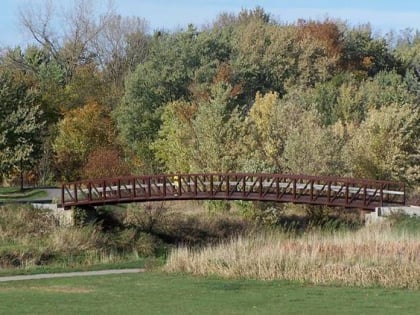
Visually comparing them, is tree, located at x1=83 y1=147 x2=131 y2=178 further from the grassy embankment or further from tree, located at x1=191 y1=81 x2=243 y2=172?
the grassy embankment

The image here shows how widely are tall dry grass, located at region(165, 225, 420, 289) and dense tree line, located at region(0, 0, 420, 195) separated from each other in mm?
23593

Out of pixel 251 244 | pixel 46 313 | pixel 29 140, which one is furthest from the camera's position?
pixel 29 140

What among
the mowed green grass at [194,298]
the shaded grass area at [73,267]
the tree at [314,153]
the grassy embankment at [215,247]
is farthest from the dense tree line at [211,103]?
the mowed green grass at [194,298]

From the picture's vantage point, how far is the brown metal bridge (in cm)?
4584

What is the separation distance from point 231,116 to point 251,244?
28.4m

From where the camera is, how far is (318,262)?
26359 millimetres

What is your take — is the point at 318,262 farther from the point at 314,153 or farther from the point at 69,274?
the point at 314,153

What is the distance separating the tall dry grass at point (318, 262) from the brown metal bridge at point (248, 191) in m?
14.9

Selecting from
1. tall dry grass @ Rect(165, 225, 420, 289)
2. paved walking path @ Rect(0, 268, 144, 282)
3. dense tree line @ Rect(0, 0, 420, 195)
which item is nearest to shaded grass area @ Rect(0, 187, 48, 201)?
dense tree line @ Rect(0, 0, 420, 195)

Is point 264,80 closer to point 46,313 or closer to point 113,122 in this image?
point 113,122

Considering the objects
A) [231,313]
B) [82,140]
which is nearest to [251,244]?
[231,313]

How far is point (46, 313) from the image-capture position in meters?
18.9

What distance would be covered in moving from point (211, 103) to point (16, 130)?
41.5 feet

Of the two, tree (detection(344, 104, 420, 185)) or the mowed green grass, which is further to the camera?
tree (detection(344, 104, 420, 185))
